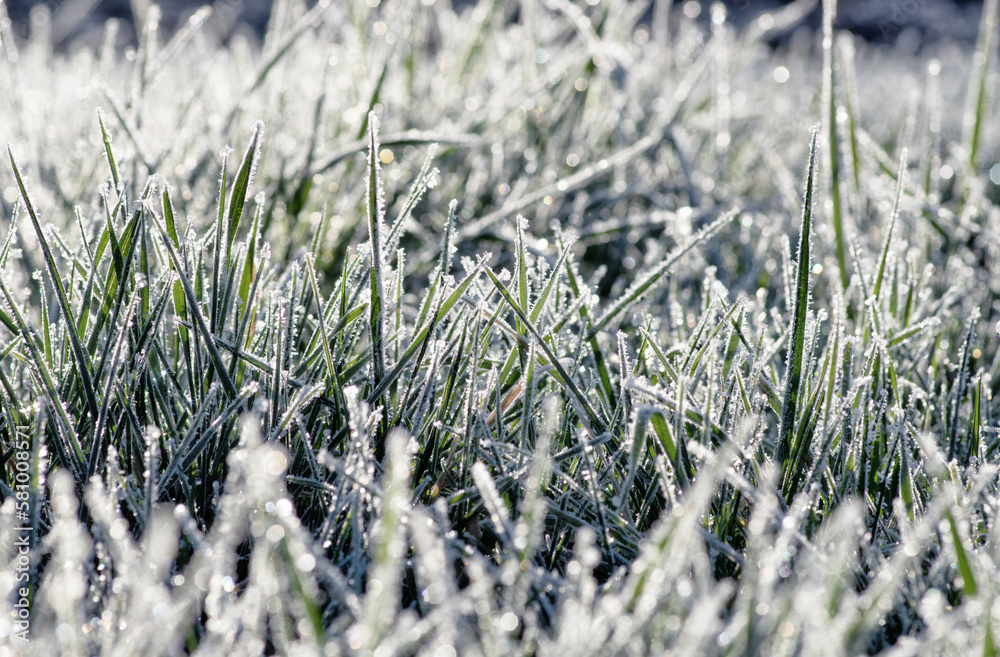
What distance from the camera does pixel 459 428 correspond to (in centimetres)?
67

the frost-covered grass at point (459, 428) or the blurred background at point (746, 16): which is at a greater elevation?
the blurred background at point (746, 16)

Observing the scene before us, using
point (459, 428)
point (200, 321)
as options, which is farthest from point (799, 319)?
point (200, 321)

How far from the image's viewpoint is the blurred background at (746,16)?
16.6 ft

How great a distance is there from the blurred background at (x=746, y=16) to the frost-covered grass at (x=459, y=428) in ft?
13.5

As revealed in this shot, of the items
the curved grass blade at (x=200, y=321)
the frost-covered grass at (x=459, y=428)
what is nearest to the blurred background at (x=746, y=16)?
the frost-covered grass at (x=459, y=428)

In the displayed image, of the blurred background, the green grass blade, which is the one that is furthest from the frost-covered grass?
the blurred background

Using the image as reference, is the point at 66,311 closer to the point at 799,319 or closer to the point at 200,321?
the point at 200,321

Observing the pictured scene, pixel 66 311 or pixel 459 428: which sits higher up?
pixel 66 311

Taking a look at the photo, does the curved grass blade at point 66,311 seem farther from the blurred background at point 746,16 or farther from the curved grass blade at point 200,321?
the blurred background at point 746,16

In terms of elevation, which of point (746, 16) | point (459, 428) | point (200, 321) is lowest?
point (459, 428)

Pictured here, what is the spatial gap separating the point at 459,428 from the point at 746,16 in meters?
7.11

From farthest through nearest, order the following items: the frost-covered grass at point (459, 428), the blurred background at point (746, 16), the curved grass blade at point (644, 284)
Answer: the blurred background at point (746, 16) → the curved grass blade at point (644, 284) → the frost-covered grass at point (459, 428)

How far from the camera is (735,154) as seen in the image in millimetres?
1777

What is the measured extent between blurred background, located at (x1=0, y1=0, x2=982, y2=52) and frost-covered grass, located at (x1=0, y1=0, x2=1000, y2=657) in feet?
13.5
